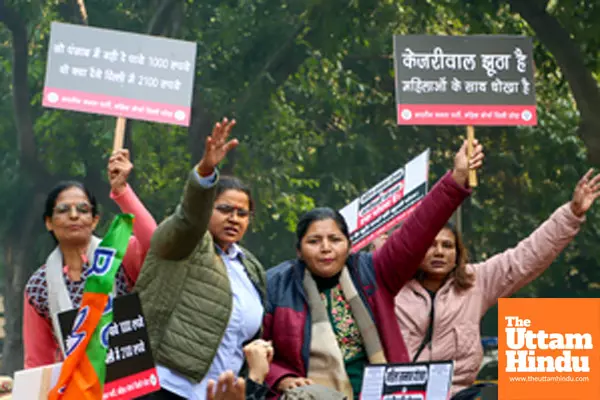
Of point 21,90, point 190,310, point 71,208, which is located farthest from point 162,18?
point 190,310

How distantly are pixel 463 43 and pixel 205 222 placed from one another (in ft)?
16.7

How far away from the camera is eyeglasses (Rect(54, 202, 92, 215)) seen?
492 centimetres

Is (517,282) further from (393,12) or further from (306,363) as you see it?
(393,12)

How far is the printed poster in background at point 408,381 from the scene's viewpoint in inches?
182

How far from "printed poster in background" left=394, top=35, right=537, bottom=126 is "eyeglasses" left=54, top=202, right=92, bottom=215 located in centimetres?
428

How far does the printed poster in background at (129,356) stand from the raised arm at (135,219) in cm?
61

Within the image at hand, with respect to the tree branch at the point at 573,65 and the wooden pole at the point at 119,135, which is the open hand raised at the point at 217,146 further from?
the tree branch at the point at 573,65

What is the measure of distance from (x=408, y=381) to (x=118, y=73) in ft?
13.2

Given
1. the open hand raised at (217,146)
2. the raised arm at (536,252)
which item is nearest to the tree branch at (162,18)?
the raised arm at (536,252)

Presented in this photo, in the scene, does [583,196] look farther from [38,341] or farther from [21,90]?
[21,90]

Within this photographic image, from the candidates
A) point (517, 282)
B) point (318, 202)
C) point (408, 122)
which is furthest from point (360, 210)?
point (318, 202)

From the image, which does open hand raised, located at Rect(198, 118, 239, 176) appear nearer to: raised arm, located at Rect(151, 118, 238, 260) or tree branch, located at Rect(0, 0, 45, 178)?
raised arm, located at Rect(151, 118, 238, 260)

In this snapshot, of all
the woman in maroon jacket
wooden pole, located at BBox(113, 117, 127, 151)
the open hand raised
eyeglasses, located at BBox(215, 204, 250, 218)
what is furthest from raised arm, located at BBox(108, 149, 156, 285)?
wooden pole, located at BBox(113, 117, 127, 151)

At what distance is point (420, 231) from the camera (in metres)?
4.96
